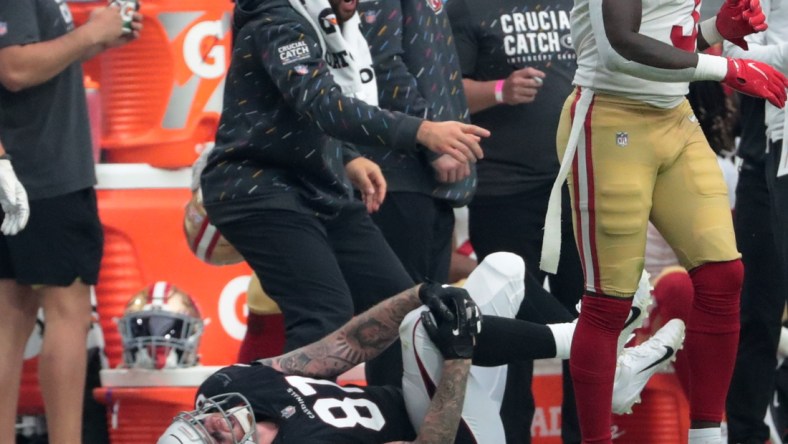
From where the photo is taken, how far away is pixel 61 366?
4.80 m

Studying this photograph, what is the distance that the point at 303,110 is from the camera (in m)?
4.15

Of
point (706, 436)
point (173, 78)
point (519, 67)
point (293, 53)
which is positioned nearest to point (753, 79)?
point (706, 436)

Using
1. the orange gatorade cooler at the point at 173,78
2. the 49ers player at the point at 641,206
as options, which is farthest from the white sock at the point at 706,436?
the orange gatorade cooler at the point at 173,78

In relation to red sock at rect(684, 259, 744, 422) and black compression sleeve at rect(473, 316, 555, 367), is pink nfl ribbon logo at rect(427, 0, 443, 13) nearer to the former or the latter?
black compression sleeve at rect(473, 316, 555, 367)

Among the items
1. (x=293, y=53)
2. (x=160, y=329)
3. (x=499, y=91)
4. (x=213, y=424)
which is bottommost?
(x=160, y=329)

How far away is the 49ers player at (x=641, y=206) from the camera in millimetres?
3908

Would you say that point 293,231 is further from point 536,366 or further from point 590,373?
point 536,366

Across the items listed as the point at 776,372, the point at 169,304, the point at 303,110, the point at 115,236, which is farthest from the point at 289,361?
the point at 776,372

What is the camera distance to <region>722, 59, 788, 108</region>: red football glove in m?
3.75

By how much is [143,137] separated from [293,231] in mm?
1652

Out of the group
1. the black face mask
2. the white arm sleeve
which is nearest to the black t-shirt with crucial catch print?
the black face mask

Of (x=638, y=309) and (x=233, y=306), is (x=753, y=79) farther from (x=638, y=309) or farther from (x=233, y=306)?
(x=233, y=306)

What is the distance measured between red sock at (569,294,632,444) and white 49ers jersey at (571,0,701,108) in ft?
1.60

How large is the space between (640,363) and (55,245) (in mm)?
1668
